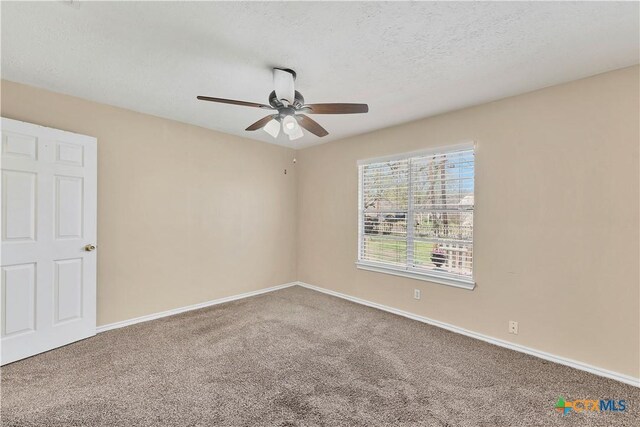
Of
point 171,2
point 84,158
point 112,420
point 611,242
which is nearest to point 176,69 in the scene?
point 171,2

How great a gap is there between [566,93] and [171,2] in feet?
10.5

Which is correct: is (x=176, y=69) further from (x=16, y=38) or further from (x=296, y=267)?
(x=296, y=267)

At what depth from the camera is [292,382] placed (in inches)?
86.8

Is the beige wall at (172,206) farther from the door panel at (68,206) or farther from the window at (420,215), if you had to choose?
the window at (420,215)

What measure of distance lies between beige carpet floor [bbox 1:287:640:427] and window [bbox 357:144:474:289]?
0.81m

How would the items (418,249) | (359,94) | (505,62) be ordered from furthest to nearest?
(418,249) < (359,94) < (505,62)

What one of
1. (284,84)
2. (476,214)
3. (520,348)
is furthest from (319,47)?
(520,348)

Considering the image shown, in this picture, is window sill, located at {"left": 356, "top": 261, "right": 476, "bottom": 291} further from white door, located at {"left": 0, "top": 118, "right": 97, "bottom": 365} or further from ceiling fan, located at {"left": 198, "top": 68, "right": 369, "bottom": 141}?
white door, located at {"left": 0, "top": 118, "right": 97, "bottom": 365}

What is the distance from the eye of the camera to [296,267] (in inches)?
205

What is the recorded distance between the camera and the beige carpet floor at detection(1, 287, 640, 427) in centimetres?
183

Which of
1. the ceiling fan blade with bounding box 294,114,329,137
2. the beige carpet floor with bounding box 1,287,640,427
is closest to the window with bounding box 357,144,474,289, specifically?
the beige carpet floor with bounding box 1,287,640,427

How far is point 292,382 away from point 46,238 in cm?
268

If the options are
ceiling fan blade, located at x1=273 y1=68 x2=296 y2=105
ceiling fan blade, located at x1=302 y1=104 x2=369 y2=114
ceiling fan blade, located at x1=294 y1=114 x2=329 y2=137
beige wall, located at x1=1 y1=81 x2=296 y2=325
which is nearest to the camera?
ceiling fan blade, located at x1=302 y1=104 x2=369 y2=114

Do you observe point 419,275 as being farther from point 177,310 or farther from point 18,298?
point 18,298
